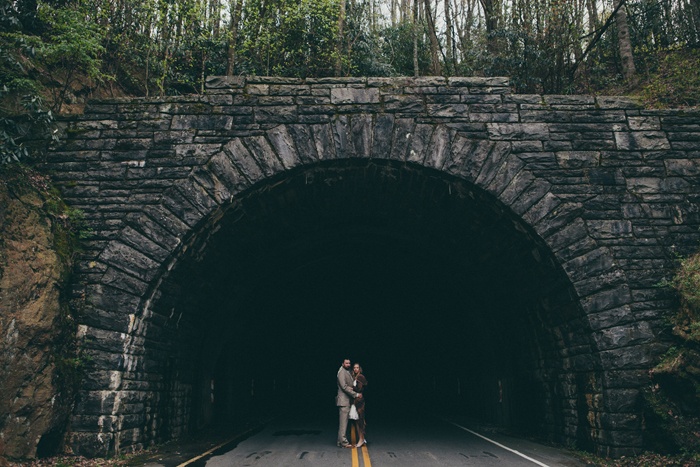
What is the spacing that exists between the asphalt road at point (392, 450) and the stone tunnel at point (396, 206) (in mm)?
1044

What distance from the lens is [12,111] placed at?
943 cm

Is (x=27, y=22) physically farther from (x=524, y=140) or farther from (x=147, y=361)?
(x=524, y=140)

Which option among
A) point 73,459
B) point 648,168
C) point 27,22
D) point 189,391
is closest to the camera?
point 73,459

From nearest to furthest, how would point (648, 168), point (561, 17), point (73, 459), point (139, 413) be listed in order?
1. point (73, 459)
2. point (139, 413)
3. point (648, 168)
4. point (561, 17)

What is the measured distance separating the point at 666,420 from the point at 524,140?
5.21 m

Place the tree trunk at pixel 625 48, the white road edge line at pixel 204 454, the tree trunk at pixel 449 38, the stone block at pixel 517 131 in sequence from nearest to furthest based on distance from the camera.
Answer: the white road edge line at pixel 204 454 → the stone block at pixel 517 131 → the tree trunk at pixel 625 48 → the tree trunk at pixel 449 38

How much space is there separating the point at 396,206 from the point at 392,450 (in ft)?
16.3

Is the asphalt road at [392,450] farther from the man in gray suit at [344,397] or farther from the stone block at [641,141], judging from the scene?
the stone block at [641,141]

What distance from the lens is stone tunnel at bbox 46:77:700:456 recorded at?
8.79 metres

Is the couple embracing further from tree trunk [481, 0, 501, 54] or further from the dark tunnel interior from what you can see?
tree trunk [481, 0, 501, 54]

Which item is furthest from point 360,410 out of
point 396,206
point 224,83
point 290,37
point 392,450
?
point 290,37

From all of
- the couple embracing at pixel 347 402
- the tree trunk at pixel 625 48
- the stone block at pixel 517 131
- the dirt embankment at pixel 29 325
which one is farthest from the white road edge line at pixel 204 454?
the tree trunk at pixel 625 48

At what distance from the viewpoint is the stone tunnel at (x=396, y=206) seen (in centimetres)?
879

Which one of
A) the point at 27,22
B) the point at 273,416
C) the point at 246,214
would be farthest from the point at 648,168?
the point at 273,416
